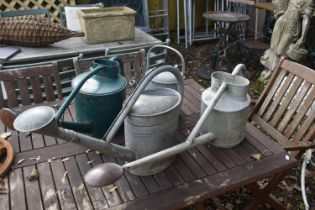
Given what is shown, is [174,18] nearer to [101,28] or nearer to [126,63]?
[101,28]

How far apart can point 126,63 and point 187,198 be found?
1373mm

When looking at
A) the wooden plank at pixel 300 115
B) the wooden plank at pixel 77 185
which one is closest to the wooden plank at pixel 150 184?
the wooden plank at pixel 77 185

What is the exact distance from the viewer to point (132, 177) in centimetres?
133

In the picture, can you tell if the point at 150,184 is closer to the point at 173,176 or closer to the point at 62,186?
the point at 173,176

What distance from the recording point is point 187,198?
122 centimetres

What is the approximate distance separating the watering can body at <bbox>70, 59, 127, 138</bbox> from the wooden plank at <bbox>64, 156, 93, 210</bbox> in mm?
175

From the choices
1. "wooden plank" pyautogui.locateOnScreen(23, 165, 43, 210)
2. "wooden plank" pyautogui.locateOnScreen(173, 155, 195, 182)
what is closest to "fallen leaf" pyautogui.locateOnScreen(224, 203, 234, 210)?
"wooden plank" pyautogui.locateOnScreen(173, 155, 195, 182)

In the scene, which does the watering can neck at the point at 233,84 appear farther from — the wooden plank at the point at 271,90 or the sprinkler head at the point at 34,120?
the sprinkler head at the point at 34,120

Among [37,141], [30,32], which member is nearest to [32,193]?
[37,141]

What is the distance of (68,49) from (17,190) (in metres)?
2.11

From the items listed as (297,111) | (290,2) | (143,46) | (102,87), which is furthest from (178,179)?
(290,2)

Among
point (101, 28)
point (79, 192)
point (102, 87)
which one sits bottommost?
point (101, 28)

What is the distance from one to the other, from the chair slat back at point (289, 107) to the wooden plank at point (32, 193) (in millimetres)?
1281

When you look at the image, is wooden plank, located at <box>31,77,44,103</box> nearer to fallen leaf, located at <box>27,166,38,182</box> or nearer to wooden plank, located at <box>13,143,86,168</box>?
wooden plank, located at <box>13,143,86,168</box>
